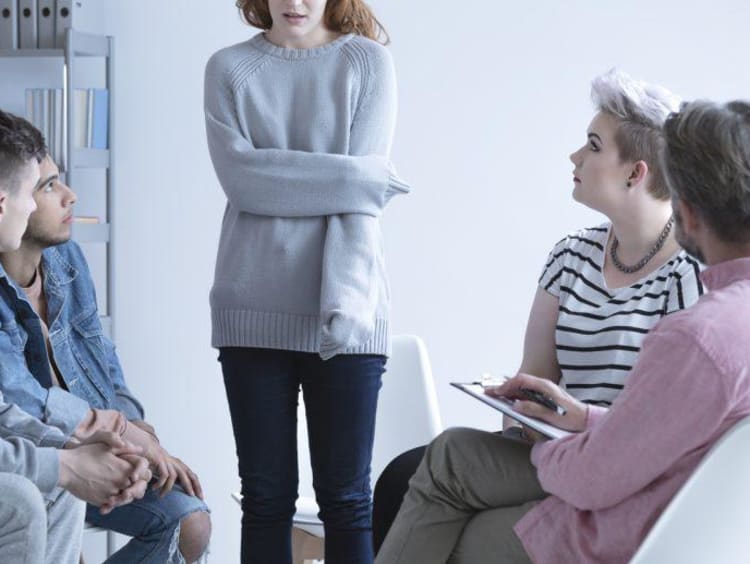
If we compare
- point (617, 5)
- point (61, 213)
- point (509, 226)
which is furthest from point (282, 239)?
point (617, 5)

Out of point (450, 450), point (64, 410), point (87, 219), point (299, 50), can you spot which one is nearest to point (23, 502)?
point (64, 410)

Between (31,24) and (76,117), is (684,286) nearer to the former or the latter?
(76,117)

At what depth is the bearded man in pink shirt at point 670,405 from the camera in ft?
4.69

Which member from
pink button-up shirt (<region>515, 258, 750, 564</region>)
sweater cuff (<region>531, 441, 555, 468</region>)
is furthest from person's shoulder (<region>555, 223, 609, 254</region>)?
pink button-up shirt (<region>515, 258, 750, 564</region>)

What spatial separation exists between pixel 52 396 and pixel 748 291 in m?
1.35

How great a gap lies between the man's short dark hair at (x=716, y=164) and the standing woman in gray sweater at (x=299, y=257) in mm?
768

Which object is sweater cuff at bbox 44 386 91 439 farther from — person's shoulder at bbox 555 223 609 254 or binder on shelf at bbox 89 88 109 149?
binder on shelf at bbox 89 88 109 149

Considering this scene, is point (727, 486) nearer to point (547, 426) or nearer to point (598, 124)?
point (547, 426)

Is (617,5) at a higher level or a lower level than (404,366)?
higher

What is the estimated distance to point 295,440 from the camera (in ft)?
7.55

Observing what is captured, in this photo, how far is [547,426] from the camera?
70.8 inches

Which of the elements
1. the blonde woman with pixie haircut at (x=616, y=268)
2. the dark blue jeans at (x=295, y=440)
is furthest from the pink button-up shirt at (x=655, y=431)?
the dark blue jeans at (x=295, y=440)

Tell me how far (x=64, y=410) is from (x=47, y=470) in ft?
1.35

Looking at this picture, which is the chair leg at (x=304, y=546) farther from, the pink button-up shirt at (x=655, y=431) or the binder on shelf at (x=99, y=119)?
the binder on shelf at (x=99, y=119)
